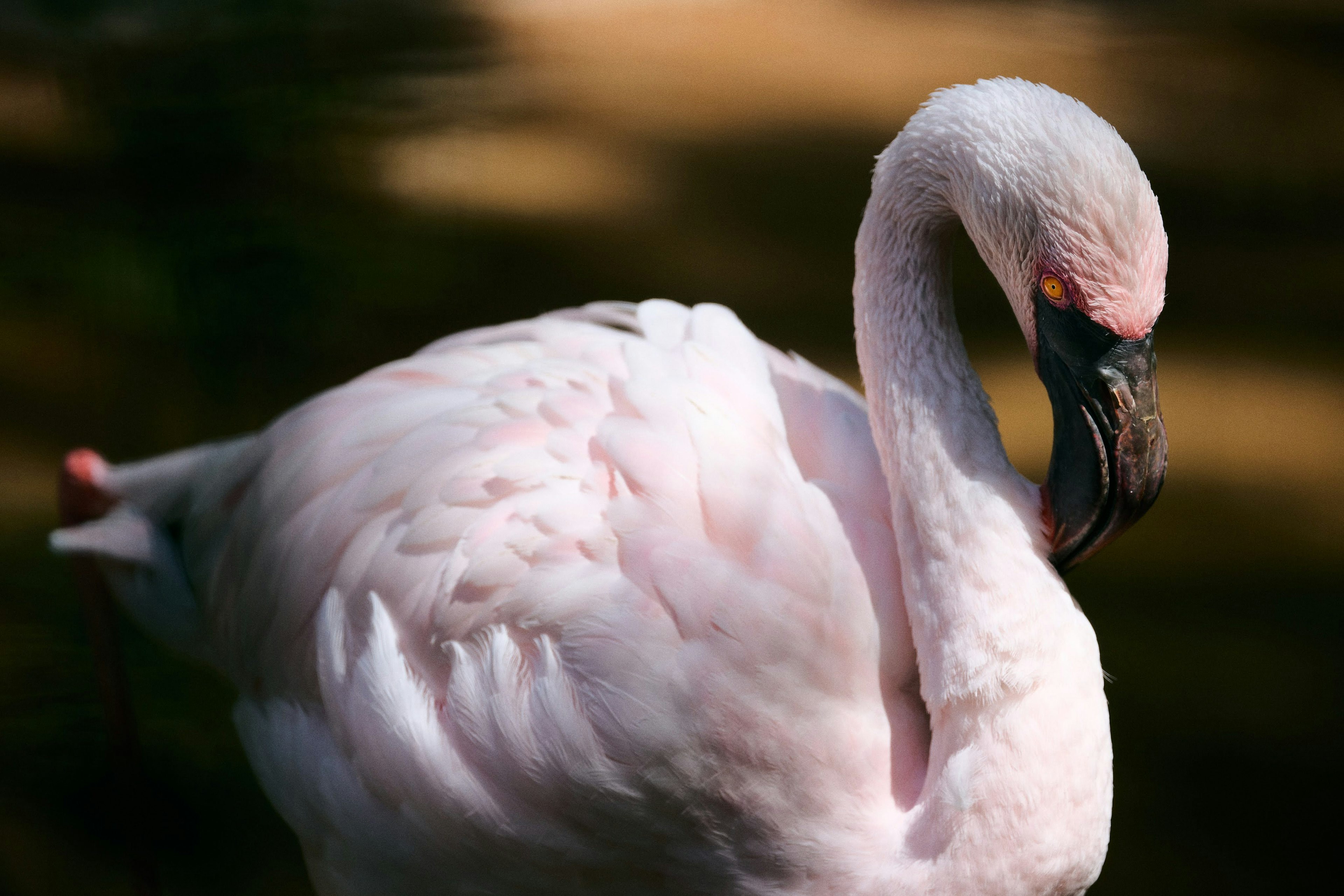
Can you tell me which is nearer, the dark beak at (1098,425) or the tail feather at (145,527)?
the dark beak at (1098,425)

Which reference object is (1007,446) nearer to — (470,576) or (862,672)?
(862,672)

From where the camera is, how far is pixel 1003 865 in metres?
0.81

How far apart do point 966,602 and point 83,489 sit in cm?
90

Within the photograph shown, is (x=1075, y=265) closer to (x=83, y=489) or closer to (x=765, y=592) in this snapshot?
(x=765, y=592)

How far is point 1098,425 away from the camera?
2.56 feet

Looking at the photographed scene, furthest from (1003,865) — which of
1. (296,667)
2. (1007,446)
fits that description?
(1007,446)

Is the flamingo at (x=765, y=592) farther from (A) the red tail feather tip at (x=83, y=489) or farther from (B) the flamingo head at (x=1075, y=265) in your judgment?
(A) the red tail feather tip at (x=83, y=489)

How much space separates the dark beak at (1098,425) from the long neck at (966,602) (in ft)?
0.14

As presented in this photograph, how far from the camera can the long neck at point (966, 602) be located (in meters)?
0.81

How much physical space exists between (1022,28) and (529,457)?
152 centimetres

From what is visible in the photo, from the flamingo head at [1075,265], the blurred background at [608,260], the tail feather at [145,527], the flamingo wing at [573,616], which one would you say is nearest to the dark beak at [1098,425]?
the flamingo head at [1075,265]

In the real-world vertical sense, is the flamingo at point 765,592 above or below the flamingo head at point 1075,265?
below

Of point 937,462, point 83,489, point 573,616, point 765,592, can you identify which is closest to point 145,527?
point 83,489

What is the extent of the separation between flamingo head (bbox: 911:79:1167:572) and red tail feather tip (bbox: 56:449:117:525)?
89cm
